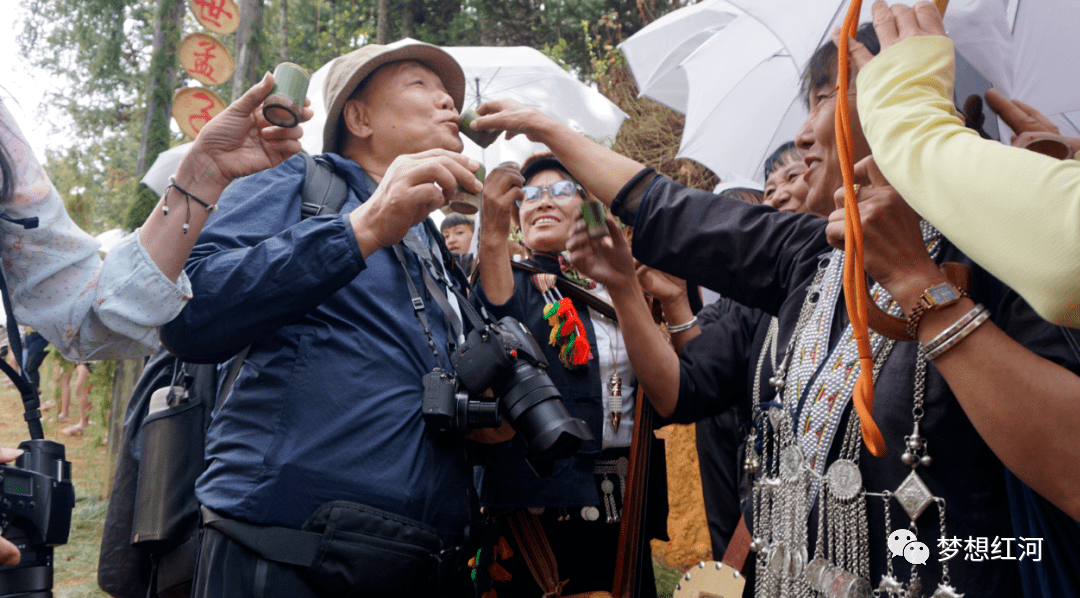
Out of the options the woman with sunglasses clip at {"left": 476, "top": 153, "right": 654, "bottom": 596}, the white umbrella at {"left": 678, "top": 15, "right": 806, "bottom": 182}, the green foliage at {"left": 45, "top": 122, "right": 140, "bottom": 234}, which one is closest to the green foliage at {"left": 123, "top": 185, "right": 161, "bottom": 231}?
the woman with sunglasses clip at {"left": 476, "top": 153, "right": 654, "bottom": 596}

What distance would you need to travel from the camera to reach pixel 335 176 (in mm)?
1967

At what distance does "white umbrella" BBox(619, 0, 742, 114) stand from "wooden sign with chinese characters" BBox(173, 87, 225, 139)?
15.3 ft

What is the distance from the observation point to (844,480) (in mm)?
1376

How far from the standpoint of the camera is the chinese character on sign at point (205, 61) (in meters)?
8.00

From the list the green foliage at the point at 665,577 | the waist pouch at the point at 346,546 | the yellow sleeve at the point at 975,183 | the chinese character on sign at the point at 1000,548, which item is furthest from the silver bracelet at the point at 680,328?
the green foliage at the point at 665,577

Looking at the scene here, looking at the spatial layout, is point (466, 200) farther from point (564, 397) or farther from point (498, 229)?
point (564, 397)

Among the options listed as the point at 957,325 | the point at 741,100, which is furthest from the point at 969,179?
the point at 741,100

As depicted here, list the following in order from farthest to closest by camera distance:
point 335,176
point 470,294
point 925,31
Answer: point 470,294
point 335,176
point 925,31

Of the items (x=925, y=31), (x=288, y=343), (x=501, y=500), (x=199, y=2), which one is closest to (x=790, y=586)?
(x=925, y=31)

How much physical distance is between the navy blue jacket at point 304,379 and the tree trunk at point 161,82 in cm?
785

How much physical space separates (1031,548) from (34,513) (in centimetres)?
165

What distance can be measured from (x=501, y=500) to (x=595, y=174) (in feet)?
4.78

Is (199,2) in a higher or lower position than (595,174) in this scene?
higher

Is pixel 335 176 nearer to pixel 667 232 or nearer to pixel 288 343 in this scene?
pixel 288 343
